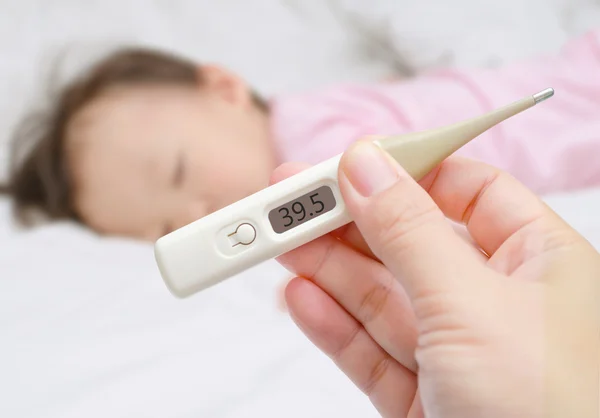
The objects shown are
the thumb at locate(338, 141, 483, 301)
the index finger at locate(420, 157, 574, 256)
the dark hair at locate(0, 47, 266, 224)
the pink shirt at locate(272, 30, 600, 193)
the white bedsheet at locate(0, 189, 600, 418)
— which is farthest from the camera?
the dark hair at locate(0, 47, 266, 224)

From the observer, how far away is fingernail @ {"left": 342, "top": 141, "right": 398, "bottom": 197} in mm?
482

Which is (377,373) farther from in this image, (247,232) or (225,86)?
(225,86)

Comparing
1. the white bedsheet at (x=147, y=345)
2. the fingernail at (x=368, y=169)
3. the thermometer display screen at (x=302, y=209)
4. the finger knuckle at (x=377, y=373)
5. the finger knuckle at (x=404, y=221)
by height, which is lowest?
the white bedsheet at (x=147, y=345)

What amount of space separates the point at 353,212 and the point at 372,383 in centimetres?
21

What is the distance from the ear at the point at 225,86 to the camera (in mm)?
1153

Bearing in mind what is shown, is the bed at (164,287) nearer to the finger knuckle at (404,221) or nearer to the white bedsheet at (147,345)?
the white bedsheet at (147,345)

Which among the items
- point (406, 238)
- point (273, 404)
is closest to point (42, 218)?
point (273, 404)

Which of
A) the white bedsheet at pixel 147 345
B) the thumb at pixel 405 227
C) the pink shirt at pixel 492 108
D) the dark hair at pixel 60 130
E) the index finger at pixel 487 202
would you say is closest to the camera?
the thumb at pixel 405 227

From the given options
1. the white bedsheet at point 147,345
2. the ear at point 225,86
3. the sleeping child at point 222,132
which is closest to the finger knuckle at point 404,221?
the white bedsheet at point 147,345

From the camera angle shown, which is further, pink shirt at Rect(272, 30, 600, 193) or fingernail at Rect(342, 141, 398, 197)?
pink shirt at Rect(272, 30, 600, 193)

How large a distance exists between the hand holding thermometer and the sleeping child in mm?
476

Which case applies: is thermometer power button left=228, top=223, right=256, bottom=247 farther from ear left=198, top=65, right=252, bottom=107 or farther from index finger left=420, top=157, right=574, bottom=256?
ear left=198, top=65, right=252, bottom=107

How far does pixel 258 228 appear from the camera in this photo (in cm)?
54

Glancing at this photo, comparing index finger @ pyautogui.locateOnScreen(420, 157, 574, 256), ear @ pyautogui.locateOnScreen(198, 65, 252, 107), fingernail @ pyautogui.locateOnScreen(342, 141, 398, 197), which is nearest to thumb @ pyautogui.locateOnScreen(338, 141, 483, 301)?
fingernail @ pyautogui.locateOnScreen(342, 141, 398, 197)
